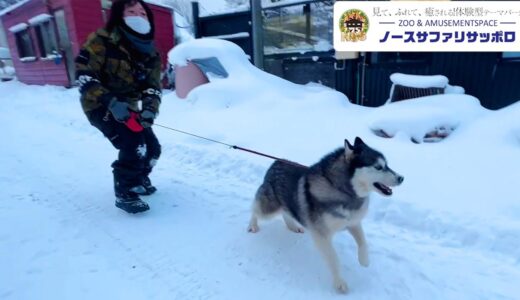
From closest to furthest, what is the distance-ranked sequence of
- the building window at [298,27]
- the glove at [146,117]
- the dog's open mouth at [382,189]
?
the dog's open mouth at [382,189] < the glove at [146,117] < the building window at [298,27]

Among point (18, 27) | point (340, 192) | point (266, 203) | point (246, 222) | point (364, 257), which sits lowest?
point (246, 222)

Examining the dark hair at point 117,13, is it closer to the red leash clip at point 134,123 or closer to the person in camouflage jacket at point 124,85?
the person in camouflage jacket at point 124,85

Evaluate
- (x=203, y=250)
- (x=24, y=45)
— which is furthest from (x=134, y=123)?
(x=24, y=45)

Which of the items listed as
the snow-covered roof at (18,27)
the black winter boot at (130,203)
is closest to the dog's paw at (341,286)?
the black winter boot at (130,203)

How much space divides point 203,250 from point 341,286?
1.03 meters

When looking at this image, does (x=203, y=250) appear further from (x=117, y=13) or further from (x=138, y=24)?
(x=117, y=13)

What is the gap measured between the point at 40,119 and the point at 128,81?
5.39 metres

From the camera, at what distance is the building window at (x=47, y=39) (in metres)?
10.8

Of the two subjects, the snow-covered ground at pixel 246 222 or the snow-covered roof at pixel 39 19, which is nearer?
the snow-covered ground at pixel 246 222

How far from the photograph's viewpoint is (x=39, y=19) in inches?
425

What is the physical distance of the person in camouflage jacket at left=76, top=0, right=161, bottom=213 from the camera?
2.50 m

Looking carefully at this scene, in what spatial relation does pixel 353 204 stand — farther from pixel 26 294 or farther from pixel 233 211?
pixel 26 294

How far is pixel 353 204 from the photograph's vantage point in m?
2.00

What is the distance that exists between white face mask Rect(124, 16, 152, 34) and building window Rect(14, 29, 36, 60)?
1265cm
